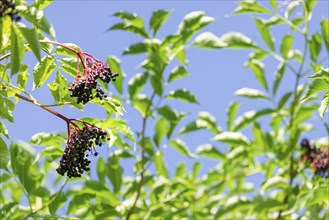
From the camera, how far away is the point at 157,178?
4.49 metres

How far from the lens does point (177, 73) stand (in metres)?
3.73

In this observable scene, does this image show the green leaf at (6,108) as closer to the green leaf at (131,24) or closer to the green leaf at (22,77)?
the green leaf at (22,77)

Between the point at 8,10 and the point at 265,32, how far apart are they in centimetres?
256

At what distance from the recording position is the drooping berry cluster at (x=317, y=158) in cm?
388

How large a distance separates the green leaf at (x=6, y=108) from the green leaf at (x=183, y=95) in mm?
→ 1619

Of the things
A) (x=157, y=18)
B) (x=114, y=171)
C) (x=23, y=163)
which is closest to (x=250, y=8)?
(x=157, y=18)

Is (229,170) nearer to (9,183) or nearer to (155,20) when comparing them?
(155,20)

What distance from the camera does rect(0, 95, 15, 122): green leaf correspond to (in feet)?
6.75

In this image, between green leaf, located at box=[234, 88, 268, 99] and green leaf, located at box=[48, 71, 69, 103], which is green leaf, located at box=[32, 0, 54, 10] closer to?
green leaf, located at box=[48, 71, 69, 103]

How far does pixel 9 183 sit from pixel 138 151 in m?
1.30

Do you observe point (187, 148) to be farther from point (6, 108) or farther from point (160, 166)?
point (6, 108)

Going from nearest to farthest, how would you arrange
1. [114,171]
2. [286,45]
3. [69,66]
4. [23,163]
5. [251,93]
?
[69,66] → [23,163] → [114,171] → [286,45] → [251,93]

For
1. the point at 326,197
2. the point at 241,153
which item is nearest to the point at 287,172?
the point at 241,153

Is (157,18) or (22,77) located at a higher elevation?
(157,18)
